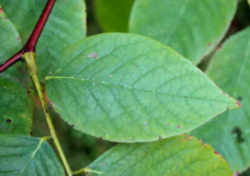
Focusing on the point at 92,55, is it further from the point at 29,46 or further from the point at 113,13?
the point at 113,13

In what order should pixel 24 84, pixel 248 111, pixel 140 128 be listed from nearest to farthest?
pixel 140 128, pixel 24 84, pixel 248 111

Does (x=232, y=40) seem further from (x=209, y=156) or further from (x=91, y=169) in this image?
(x=91, y=169)

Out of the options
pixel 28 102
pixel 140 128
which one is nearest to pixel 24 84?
pixel 28 102

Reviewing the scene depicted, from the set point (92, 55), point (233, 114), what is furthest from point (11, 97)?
point (233, 114)

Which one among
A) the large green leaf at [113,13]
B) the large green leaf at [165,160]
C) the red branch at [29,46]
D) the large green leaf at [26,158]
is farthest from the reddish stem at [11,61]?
the large green leaf at [113,13]

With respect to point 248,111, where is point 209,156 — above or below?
above

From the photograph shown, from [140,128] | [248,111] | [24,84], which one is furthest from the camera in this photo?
[248,111]

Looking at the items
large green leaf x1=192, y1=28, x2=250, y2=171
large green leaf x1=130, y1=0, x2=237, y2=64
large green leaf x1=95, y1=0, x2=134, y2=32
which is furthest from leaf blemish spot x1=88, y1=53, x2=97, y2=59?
large green leaf x1=95, y1=0, x2=134, y2=32
